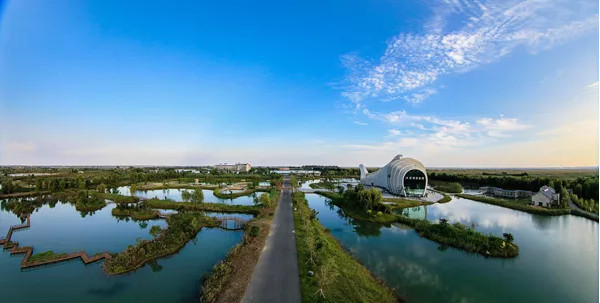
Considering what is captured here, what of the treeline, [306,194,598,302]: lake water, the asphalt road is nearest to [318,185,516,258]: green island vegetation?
[306,194,598,302]: lake water

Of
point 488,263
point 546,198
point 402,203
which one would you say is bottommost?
point 488,263

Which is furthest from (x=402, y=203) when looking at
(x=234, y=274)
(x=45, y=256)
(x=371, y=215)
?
(x=45, y=256)

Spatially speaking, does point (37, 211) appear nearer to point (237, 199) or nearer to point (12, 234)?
point (12, 234)

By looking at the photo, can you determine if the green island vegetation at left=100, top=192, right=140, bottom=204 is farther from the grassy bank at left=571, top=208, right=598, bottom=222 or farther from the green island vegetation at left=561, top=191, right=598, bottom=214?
the green island vegetation at left=561, top=191, right=598, bottom=214

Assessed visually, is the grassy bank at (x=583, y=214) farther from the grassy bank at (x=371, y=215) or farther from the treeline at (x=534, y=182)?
the grassy bank at (x=371, y=215)

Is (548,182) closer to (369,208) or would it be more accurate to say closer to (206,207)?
(369,208)

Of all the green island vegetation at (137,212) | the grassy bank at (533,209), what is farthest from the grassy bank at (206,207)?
the grassy bank at (533,209)
